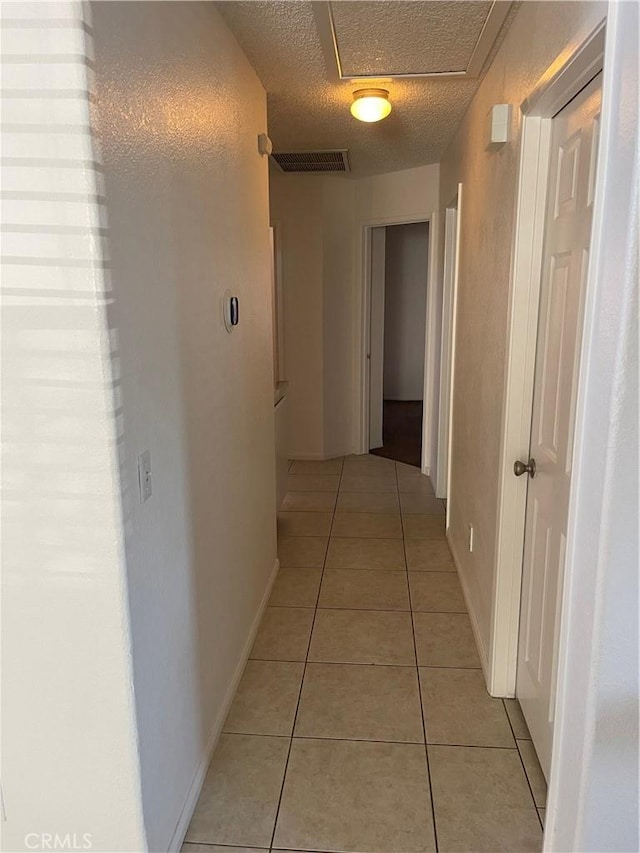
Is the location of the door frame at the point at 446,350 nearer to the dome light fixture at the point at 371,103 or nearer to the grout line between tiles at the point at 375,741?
the dome light fixture at the point at 371,103

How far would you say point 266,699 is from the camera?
7.47 feet

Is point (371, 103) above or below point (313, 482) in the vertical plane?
above

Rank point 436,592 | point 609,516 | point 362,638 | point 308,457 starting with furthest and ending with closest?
point 308,457 → point 436,592 → point 362,638 → point 609,516

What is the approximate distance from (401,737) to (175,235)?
1778 millimetres

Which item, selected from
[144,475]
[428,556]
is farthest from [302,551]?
[144,475]

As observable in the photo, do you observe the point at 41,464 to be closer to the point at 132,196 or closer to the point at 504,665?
the point at 132,196

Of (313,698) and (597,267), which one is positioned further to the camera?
(313,698)

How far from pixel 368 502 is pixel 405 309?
4.38m

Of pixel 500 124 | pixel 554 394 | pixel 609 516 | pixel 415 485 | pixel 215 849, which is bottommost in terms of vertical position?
pixel 215 849

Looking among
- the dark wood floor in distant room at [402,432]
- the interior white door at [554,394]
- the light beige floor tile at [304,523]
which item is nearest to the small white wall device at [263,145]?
the interior white door at [554,394]

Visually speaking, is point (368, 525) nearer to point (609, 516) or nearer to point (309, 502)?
point (309, 502)

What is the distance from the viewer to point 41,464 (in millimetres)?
1278

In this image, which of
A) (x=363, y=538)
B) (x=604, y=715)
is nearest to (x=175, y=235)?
(x=604, y=715)

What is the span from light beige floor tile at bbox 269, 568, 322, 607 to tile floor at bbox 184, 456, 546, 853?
0.01 meters
